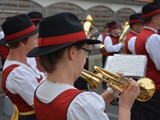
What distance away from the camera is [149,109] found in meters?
3.26

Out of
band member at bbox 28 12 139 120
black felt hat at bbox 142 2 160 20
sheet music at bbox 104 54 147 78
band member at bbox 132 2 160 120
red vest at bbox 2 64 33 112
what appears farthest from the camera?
black felt hat at bbox 142 2 160 20

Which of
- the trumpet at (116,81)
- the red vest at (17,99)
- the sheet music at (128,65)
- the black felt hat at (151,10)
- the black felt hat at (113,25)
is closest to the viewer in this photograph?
the trumpet at (116,81)

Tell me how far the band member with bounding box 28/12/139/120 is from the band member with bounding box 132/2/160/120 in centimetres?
188

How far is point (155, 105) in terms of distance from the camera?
322cm

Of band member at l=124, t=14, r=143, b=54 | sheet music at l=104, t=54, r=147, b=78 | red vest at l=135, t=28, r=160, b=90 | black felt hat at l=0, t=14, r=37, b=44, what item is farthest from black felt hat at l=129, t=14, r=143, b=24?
black felt hat at l=0, t=14, r=37, b=44

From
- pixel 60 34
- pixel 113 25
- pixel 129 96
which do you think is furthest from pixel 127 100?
pixel 113 25

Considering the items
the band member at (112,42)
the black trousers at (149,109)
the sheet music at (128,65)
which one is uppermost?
the sheet music at (128,65)

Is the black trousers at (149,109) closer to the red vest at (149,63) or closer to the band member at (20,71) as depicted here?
the red vest at (149,63)

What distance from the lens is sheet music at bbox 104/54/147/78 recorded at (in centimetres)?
266

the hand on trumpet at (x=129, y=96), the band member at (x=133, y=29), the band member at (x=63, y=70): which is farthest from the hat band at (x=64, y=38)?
the band member at (x=133, y=29)

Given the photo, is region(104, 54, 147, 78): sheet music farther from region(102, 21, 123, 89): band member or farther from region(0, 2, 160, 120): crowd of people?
region(102, 21, 123, 89): band member

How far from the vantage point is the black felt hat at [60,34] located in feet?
4.47

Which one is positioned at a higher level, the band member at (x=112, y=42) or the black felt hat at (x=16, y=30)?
the black felt hat at (x=16, y=30)

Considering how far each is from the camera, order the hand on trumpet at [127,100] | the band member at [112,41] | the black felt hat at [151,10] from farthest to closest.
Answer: the band member at [112,41], the black felt hat at [151,10], the hand on trumpet at [127,100]
